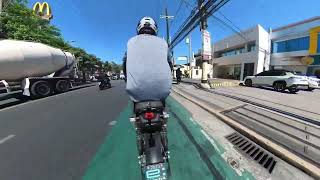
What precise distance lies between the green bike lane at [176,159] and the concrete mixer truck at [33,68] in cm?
1200

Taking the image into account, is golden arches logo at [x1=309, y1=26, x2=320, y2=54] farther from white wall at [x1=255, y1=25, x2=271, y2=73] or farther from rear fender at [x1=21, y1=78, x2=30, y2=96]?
rear fender at [x1=21, y1=78, x2=30, y2=96]

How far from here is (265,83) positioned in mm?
21469

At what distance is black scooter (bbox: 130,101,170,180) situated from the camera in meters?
3.21

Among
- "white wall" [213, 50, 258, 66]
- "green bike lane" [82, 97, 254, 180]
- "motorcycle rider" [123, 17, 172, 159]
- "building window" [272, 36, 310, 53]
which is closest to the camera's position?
"motorcycle rider" [123, 17, 172, 159]

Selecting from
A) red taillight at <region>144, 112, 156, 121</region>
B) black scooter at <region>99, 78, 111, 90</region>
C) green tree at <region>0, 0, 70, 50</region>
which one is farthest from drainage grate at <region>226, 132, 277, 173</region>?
green tree at <region>0, 0, 70, 50</region>

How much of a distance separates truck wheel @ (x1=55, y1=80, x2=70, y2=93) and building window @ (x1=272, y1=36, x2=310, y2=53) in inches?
1073

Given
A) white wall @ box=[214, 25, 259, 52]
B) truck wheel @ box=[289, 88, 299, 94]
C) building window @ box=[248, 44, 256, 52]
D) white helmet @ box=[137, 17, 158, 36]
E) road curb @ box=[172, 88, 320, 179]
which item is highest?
white wall @ box=[214, 25, 259, 52]

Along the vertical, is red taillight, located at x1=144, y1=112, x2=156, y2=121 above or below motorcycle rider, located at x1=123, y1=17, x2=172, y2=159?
below

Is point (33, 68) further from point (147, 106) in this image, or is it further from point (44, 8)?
point (44, 8)

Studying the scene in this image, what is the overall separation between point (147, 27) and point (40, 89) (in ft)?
54.3

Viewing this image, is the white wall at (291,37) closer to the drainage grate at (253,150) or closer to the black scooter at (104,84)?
the black scooter at (104,84)

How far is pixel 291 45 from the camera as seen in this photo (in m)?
35.2

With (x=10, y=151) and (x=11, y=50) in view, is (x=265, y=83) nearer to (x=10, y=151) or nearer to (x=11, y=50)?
(x=11, y=50)

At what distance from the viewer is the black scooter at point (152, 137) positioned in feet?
10.5
